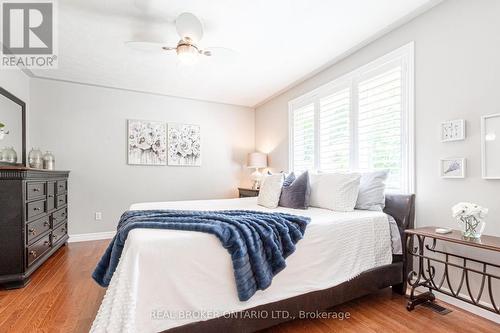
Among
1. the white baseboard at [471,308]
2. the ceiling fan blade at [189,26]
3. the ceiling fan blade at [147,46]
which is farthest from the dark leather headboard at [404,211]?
the ceiling fan blade at [147,46]

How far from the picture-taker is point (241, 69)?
3457 mm

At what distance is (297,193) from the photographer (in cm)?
255

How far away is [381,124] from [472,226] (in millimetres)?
1268

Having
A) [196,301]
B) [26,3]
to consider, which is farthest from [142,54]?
[196,301]

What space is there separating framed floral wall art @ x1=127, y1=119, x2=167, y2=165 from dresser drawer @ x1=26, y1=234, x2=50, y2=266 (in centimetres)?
162

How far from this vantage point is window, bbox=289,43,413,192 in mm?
2438

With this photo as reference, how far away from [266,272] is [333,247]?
2.08 ft

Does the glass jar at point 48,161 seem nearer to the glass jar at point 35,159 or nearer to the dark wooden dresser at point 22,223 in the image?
the glass jar at point 35,159

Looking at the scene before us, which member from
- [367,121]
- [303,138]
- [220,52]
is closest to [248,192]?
[303,138]

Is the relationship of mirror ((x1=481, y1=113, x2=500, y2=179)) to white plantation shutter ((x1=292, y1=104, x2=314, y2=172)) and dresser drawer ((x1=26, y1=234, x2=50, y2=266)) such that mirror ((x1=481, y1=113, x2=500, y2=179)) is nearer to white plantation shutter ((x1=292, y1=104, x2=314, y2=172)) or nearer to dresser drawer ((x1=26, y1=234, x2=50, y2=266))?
white plantation shutter ((x1=292, y1=104, x2=314, y2=172))

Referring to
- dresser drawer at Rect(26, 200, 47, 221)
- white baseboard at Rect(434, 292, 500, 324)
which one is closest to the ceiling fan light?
dresser drawer at Rect(26, 200, 47, 221)

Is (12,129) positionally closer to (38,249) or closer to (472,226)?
(38,249)

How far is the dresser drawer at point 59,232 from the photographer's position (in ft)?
10.5

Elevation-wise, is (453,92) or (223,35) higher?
(223,35)
